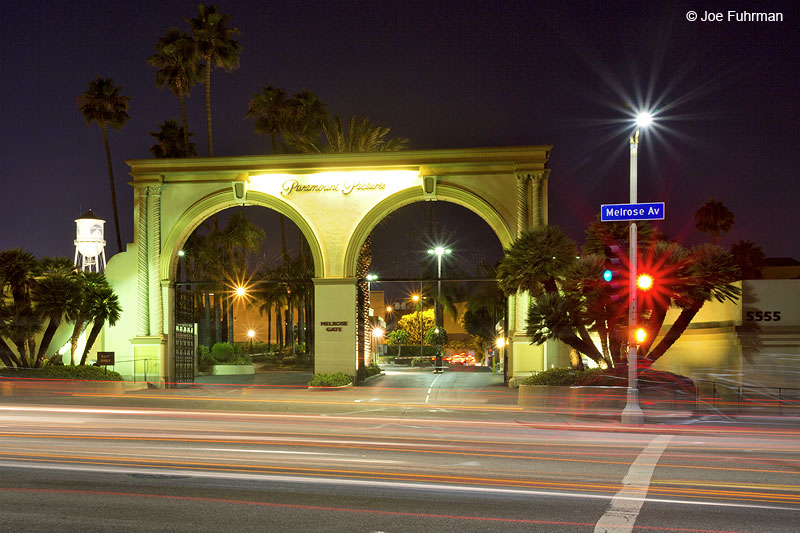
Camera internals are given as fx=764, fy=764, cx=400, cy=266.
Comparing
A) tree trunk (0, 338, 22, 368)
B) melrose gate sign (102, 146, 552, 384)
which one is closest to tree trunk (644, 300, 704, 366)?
melrose gate sign (102, 146, 552, 384)

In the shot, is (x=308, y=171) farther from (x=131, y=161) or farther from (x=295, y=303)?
(x=295, y=303)

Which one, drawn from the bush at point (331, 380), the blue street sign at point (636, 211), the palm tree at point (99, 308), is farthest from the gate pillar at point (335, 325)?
the blue street sign at point (636, 211)

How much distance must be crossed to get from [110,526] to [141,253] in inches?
1061

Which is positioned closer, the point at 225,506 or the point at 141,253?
the point at 225,506

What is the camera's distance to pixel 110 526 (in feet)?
27.4

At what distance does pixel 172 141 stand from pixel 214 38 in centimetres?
1087

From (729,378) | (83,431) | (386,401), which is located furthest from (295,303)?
(83,431)

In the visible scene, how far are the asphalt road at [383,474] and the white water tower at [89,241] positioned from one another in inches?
1501

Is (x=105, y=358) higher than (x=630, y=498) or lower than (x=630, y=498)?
higher

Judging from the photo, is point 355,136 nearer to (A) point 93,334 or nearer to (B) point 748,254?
(A) point 93,334

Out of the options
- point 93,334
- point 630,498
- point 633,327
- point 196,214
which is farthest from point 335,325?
point 630,498

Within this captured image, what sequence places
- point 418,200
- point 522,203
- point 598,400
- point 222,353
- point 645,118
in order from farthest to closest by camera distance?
point 222,353, point 418,200, point 522,203, point 598,400, point 645,118

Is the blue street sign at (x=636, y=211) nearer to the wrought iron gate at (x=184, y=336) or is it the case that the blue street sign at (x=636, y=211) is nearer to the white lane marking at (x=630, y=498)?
the white lane marking at (x=630, y=498)

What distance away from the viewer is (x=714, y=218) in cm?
6681
